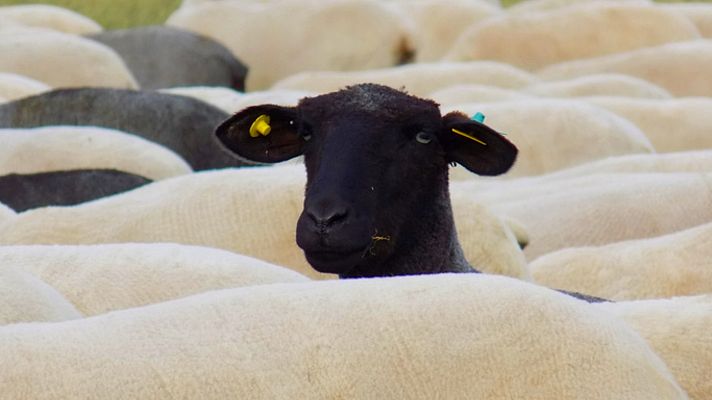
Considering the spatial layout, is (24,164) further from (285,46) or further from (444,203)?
(285,46)

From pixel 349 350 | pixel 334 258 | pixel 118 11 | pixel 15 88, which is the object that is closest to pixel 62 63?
pixel 15 88

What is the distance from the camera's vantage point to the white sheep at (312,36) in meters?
15.6

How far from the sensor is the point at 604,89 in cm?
1166

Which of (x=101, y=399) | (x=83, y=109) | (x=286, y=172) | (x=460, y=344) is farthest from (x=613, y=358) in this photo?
(x=83, y=109)

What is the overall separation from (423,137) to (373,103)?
0.16 meters

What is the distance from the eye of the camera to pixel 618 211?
6.84 meters

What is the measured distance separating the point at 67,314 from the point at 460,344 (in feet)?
3.21

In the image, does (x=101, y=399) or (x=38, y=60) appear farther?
(x=38, y=60)

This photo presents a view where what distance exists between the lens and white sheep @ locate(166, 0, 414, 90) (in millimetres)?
15562

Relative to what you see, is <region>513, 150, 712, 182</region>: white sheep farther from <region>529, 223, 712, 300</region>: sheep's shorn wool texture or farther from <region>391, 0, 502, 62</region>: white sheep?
<region>391, 0, 502, 62</region>: white sheep

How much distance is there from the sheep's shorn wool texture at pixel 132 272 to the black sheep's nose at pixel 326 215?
0.75ft

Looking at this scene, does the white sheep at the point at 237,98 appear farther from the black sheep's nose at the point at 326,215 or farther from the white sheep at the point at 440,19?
the white sheep at the point at 440,19

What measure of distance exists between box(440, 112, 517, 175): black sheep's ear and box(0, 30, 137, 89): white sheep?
699 centimetres

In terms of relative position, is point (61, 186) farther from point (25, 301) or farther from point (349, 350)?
point (349, 350)
